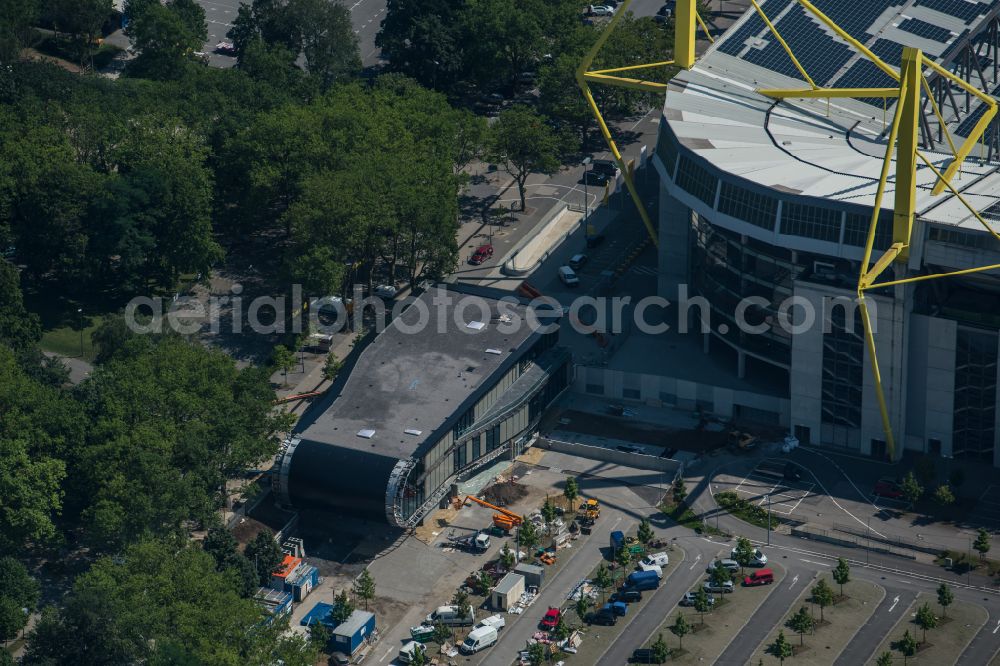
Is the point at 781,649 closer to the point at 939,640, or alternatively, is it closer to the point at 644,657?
the point at 644,657

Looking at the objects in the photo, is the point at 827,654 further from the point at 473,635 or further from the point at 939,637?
the point at 473,635

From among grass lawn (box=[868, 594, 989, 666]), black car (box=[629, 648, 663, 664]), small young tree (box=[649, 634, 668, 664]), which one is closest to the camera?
small young tree (box=[649, 634, 668, 664])

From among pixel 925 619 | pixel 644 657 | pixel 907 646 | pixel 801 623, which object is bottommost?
pixel 644 657

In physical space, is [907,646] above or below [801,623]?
below

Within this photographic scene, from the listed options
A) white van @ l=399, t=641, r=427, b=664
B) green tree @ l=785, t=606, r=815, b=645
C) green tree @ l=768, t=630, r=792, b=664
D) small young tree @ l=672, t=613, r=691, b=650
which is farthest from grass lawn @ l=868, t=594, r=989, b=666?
white van @ l=399, t=641, r=427, b=664

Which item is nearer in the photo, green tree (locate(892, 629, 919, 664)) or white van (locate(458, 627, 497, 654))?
green tree (locate(892, 629, 919, 664))

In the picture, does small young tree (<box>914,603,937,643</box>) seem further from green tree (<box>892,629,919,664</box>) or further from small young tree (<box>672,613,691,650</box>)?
small young tree (<box>672,613,691,650</box>)

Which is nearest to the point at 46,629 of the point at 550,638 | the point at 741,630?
the point at 550,638

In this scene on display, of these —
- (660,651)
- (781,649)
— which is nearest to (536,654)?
(660,651)
